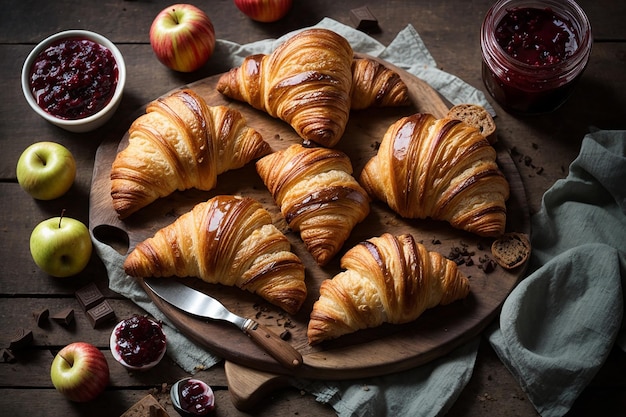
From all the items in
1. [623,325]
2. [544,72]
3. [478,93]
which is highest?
[544,72]

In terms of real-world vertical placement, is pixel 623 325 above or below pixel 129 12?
below

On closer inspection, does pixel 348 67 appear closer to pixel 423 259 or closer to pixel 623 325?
pixel 423 259

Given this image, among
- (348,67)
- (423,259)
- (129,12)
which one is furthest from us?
(129,12)

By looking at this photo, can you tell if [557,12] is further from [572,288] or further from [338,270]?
[338,270]

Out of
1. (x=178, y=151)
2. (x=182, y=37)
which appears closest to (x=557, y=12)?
(x=182, y=37)

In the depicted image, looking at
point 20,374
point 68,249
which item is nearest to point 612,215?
point 68,249

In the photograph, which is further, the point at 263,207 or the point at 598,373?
the point at 263,207
